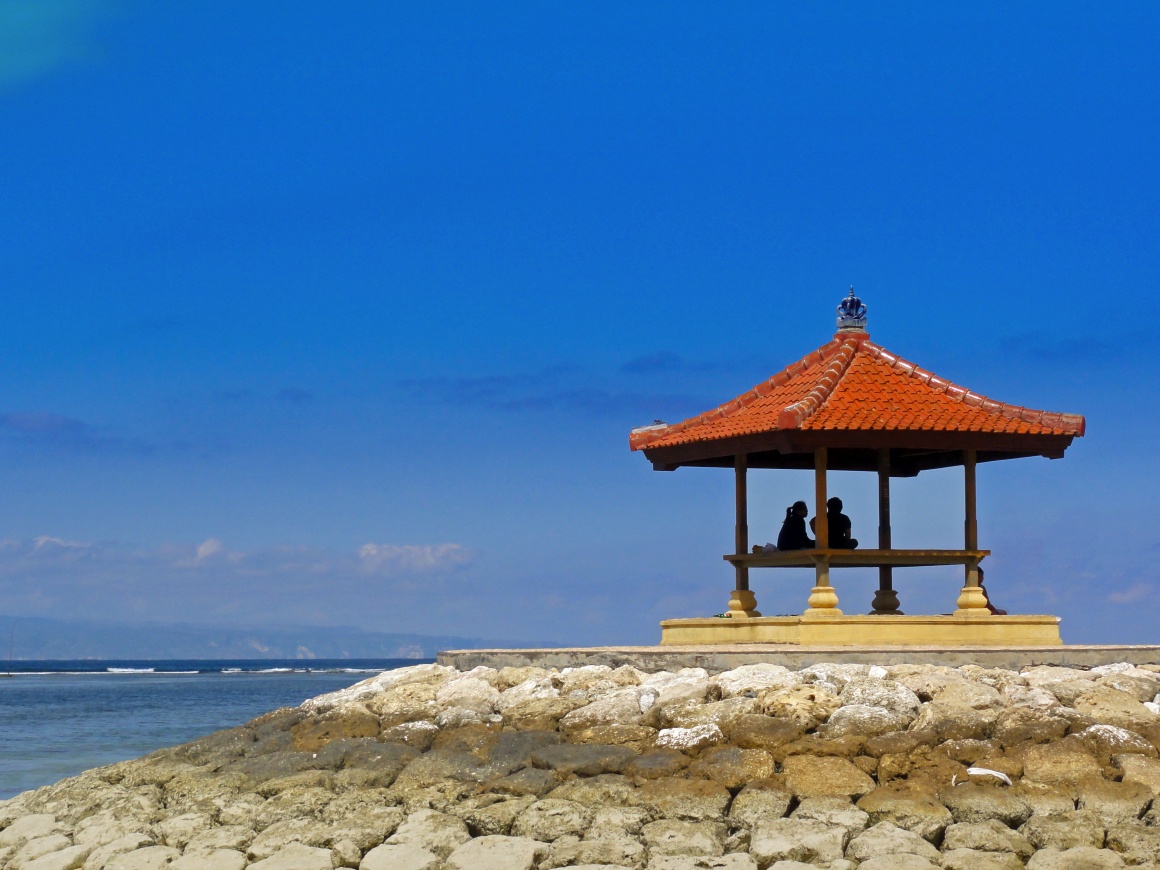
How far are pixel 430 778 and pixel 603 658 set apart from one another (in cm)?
244

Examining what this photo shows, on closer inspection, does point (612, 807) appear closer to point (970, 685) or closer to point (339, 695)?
point (970, 685)

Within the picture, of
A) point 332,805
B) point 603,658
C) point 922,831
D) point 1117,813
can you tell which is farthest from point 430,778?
point 1117,813

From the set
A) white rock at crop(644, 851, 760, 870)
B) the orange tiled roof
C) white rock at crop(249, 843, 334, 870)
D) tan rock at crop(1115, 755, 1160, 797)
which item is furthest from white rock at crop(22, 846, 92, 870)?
tan rock at crop(1115, 755, 1160, 797)

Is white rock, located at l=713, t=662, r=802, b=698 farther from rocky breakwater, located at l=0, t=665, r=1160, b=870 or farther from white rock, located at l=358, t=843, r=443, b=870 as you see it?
white rock, located at l=358, t=843, r=443, b=870

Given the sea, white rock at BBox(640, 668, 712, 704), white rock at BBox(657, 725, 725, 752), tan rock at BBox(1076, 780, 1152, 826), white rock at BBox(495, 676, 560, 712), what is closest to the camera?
tan rock at BBox(1076, 780, 1152, 826)

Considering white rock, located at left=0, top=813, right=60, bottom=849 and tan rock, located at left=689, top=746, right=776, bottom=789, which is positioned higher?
tan rock, located at left=689, top=746, right=776, bottom=789

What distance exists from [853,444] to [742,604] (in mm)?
2549

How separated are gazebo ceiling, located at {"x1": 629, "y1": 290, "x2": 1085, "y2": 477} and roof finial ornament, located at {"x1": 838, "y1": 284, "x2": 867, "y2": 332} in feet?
0.04

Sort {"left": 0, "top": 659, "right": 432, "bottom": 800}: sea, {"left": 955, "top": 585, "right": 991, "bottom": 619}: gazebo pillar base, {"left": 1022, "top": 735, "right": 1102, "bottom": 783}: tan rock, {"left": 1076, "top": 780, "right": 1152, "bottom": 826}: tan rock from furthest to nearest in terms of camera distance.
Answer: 1. {"left": 0, "top": 659, "right": 432, "bottom": 800}: sea
2. {"left": 955, "top": 585, "right": 991, "bottom": 619}: gazebo pillar base
3. {"left": 1022, "top": 735, "right": 1102, "bottom": 783}: tan rock
4. {"left": 1076, "top": 780, "right": 1152, "bottom": 826}: tan rock

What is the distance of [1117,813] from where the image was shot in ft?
32.1

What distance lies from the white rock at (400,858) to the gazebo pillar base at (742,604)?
640 cm

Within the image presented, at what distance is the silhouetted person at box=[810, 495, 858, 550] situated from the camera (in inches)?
613

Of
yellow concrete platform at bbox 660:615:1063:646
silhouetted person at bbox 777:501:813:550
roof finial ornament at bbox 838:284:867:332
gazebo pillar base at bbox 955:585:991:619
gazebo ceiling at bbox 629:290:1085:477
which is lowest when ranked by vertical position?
yellow concrete platform at bbox 660:615:1063:646

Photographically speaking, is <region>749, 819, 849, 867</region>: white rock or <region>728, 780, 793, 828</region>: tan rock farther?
<region>728, 780, 793, 828</region>: tan rock
